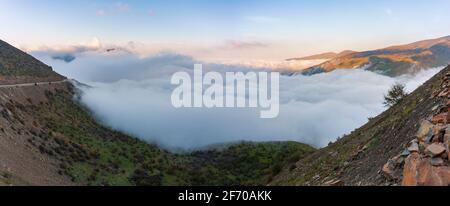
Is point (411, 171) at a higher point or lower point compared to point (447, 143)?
lower

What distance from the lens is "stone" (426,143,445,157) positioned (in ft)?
37.2

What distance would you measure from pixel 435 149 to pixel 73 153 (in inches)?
1849

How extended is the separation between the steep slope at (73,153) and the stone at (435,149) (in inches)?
906

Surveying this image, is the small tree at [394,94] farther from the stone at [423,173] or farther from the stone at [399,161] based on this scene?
the stone at [423,173]

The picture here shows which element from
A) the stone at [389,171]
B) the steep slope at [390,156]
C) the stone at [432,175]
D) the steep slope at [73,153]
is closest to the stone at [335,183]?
the steep slope at [390,156]

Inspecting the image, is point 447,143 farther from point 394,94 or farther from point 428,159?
point 394,94

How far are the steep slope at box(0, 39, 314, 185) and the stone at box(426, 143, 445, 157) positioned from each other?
2300 centimetres

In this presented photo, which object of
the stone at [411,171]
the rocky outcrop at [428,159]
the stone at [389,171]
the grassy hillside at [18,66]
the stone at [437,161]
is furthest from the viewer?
the grassy hillside at [18,66]

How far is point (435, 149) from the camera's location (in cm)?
1152

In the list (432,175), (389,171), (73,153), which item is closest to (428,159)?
(432,175)

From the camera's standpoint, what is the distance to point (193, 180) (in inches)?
2501

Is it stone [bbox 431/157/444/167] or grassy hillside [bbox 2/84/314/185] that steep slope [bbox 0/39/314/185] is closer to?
grassy hillside [bbox 2/84/314/185]

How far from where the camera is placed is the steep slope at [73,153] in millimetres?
39781
